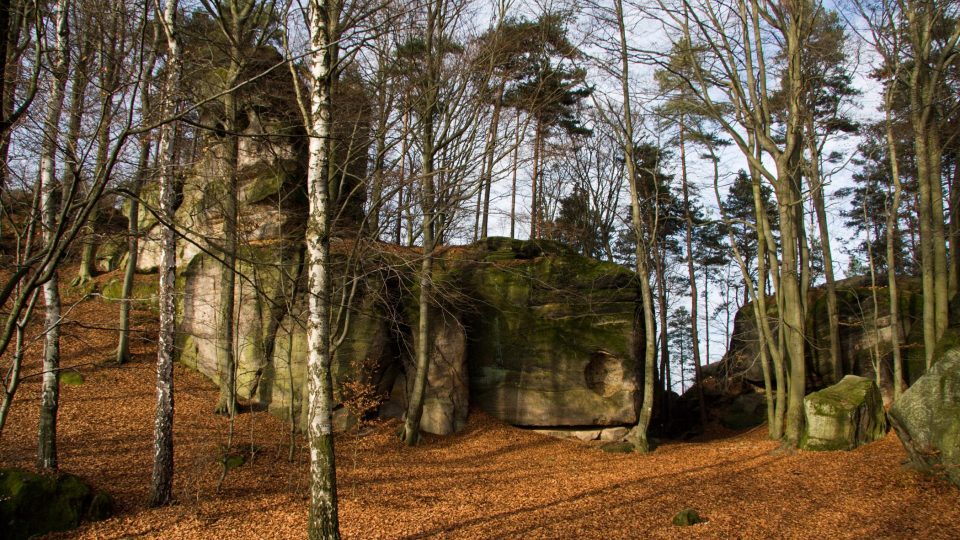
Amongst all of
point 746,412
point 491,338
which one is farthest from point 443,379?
point 746,412

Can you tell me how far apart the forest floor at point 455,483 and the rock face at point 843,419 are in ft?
0.92

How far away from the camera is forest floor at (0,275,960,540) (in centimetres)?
720

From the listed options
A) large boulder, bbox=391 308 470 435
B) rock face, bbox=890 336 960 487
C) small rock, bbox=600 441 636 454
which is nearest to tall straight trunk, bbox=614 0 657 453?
small rock, bbox=600 441 636 454

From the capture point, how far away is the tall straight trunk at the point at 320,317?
5.69 meters

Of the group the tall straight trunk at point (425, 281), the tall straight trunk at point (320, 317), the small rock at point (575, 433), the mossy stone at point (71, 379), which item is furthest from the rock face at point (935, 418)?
the mossy stone at point (71, 379)

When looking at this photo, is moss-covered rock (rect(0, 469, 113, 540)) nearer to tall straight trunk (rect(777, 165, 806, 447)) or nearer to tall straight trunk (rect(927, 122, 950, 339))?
tall straight trunk (rect(777, 165, 806, 447))

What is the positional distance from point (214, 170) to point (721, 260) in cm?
2596

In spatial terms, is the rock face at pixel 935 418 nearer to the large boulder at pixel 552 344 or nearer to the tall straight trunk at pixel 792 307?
the tall straight trunk at pixel 792 307

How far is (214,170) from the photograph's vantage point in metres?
13.9

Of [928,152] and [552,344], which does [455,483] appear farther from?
[928,152]

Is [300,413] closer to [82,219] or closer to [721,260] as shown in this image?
[82,219]

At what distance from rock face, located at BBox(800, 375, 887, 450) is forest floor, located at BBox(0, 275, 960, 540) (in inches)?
11.1

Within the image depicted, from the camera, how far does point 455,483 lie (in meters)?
10.2

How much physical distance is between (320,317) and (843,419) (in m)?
10.4
